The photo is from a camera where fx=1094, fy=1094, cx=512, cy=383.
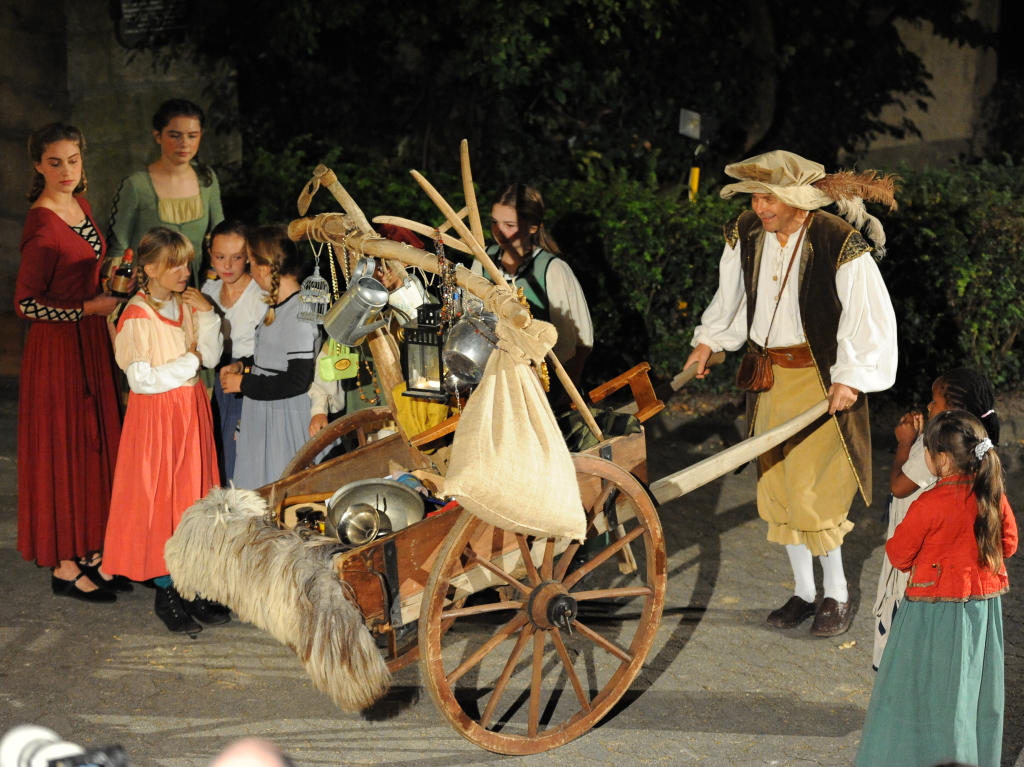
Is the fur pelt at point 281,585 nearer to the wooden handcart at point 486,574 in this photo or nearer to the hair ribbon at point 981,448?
the wooden handcart at point 486,574

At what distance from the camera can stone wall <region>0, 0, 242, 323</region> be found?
367 inches

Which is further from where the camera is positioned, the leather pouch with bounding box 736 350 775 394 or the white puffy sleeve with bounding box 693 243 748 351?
the white puffy sleeve with bounding box 693 243 748 351

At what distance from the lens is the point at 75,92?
31.5 feet

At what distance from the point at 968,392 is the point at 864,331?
60 centimetres

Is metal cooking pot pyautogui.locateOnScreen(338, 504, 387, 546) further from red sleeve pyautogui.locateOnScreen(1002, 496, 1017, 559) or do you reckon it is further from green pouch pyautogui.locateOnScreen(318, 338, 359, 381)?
red sleeve pyautogui.locateOnScreen(1002, 496, 1017, 559)

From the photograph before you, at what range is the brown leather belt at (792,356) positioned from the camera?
447 centimetres

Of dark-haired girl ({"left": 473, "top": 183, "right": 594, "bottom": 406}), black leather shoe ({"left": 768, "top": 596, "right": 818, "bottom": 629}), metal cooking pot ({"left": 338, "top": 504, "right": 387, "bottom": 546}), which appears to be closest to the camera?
metal cooking pot ({"left": 338, "top": 504, "right": 387, "bottom": 546})

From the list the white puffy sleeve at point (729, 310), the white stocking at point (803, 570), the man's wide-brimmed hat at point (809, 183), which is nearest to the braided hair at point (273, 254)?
the white puffy sleeve at point (729, 310)

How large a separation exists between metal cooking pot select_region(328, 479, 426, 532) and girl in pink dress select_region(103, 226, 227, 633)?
0.96m

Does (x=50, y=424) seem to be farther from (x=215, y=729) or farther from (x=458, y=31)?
(x=458, y=31)

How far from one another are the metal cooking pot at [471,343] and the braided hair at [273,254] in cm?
152

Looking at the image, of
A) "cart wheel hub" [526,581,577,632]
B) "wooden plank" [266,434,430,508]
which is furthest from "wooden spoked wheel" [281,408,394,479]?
"cart wheel hub" [526,581,577,632]

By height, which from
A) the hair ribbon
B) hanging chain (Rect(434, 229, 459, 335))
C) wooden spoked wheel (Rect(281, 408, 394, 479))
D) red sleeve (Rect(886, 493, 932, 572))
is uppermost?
hanging chain (Rect(434, 229, 459, 335))

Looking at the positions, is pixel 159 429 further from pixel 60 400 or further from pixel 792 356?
pixel 792 356
